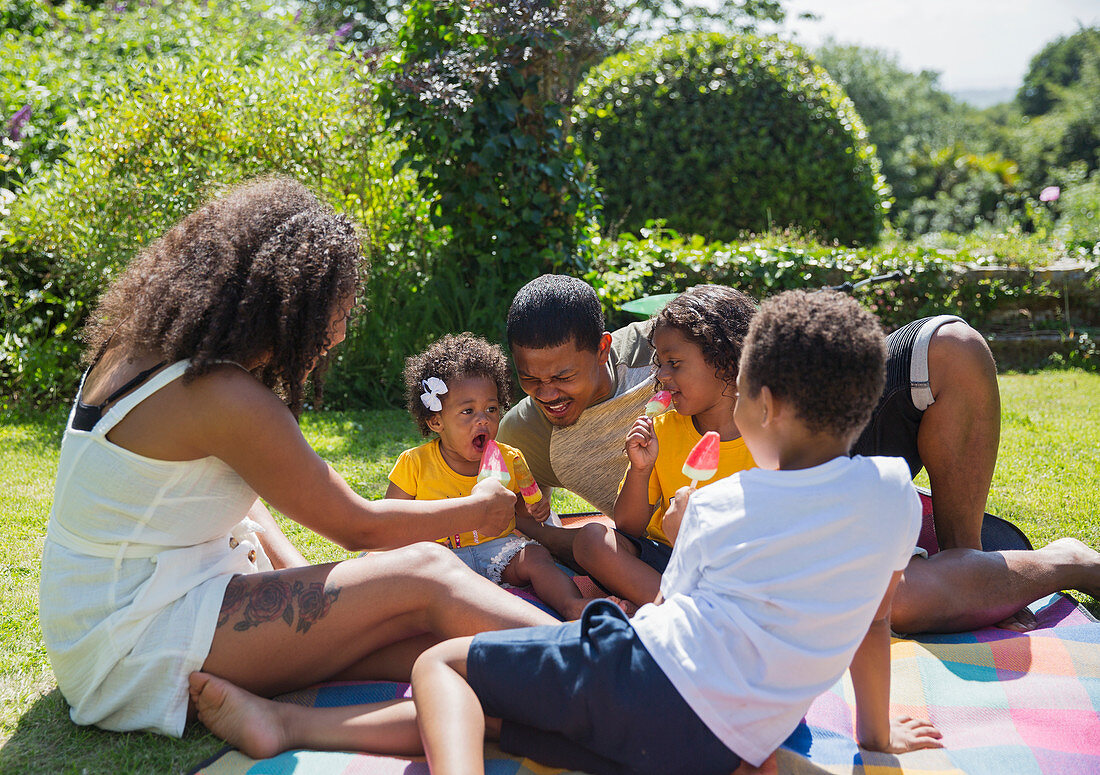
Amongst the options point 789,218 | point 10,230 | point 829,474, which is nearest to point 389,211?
point 10,230

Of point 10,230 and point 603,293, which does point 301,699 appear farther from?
point 10,230

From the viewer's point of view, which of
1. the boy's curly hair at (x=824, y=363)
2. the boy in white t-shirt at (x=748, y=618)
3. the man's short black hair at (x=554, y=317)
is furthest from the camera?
the man's short black hair at (x=554, y=317)

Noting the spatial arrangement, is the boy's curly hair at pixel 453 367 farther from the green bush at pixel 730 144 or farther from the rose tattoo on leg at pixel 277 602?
the green bush at pixel 730 144

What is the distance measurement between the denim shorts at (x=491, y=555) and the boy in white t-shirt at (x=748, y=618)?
42.9 inches

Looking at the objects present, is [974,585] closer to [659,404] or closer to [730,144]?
[659,404]

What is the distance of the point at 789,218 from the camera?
8.98 meters

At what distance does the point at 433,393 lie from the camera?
339 cm

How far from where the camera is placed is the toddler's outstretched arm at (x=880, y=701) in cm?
210

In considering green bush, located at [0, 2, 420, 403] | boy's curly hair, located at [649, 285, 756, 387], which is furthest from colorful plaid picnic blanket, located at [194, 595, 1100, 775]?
green bush, located at [0, 2, 420, 403]

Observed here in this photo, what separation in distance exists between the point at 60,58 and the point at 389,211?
4730 mm

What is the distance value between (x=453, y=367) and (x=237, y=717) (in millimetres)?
1620

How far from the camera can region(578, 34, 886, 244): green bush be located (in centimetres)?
886

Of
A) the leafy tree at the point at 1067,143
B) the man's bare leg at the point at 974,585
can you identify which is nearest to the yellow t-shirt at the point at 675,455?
the man's bare leg at the point at 974,585

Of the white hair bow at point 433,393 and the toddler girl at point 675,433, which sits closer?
the toddler girl at point 675,433
